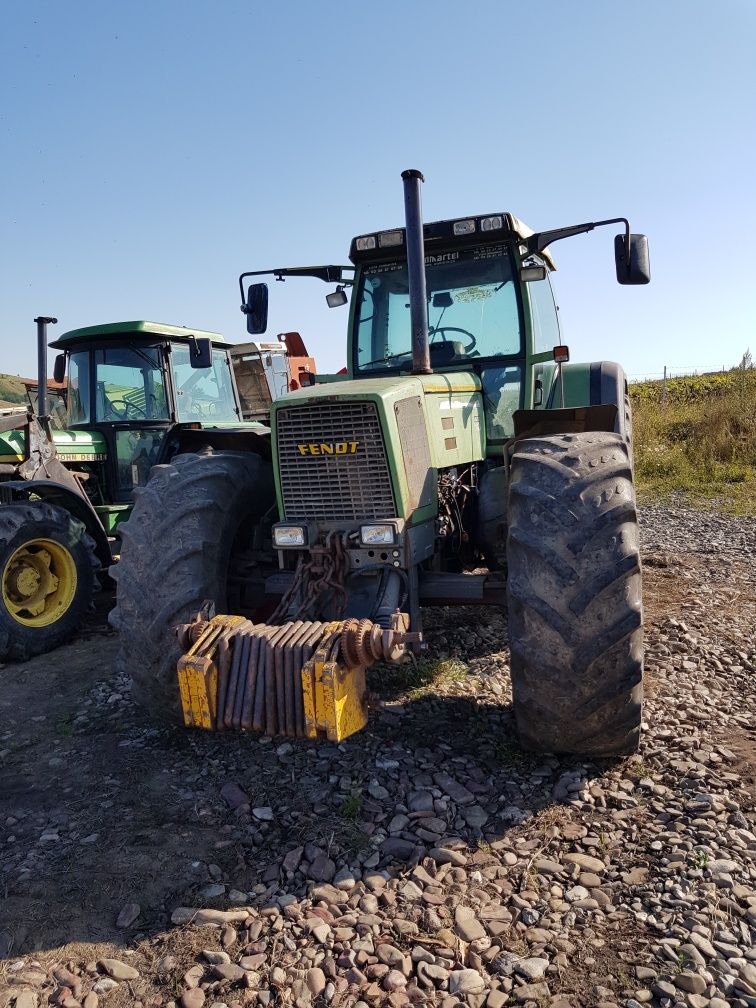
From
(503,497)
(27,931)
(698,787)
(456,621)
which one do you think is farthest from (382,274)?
(27,931)

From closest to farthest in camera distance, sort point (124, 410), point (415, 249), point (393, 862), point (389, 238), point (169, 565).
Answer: point (393, 862), point (169, 565), point (415, 249), point (389, 238), point (124, 410)

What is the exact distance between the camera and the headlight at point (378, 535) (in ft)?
11.7

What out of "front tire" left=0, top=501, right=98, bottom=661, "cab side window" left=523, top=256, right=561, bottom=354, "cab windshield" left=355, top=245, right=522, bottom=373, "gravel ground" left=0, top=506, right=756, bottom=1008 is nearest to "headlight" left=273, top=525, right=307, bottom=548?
"gravel ground" left=0, top=506, right=756, bottom=1008

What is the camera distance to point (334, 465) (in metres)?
3.71

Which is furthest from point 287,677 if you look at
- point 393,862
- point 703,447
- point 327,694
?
point 703,447

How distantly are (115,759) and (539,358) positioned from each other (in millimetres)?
3335

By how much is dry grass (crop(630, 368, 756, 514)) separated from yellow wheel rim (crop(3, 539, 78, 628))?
850 cm

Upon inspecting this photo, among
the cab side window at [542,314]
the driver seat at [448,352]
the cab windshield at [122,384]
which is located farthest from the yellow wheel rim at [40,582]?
the cab side window at [542,314]

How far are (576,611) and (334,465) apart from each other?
4.61 ft

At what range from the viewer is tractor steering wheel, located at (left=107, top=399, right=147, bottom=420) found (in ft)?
24.1

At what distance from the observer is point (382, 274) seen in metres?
5.10

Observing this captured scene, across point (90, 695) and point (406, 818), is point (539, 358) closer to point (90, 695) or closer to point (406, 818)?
point (406, 818)

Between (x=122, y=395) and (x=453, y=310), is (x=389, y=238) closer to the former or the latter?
(x=453, y=310)

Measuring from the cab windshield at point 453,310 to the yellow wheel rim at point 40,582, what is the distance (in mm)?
2951
